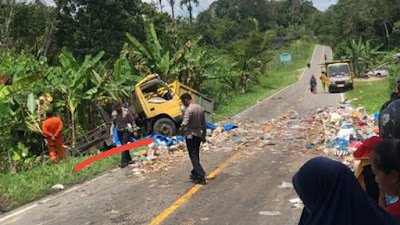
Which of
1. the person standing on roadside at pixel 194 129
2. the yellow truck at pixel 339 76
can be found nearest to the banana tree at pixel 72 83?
the person standing on roadside at pixel 194 129

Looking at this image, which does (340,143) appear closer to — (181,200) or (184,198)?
(184,198)

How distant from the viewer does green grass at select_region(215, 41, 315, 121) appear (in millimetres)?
24641

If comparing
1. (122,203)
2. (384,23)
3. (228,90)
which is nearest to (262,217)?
(122,203)

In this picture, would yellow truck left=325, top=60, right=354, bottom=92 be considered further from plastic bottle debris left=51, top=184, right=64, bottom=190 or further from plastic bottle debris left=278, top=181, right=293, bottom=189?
plastic bottle debris left=51, top=184, right=64, bottom=190

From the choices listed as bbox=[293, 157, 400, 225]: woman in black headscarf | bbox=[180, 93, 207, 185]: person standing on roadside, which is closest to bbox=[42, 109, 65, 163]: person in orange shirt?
bbox=[180, 93, 207, 185]: person standing on roadside

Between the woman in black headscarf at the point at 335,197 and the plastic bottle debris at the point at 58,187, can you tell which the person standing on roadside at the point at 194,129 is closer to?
the plastic bottle debris at the point at 58,187

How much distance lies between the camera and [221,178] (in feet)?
30.5

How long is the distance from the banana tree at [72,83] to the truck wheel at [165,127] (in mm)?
2334

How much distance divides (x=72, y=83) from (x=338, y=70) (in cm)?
2174

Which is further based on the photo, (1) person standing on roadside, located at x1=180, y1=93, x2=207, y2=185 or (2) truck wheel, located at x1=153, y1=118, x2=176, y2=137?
(2) truck wheel, located at x1=153, y1=118, x2=176, y2=137

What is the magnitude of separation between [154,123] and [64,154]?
146 inches

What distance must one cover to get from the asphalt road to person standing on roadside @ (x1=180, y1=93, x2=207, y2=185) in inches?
13.2

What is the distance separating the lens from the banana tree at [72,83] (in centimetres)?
1404

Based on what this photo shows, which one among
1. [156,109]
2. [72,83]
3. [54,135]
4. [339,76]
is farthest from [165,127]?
[339,76]
